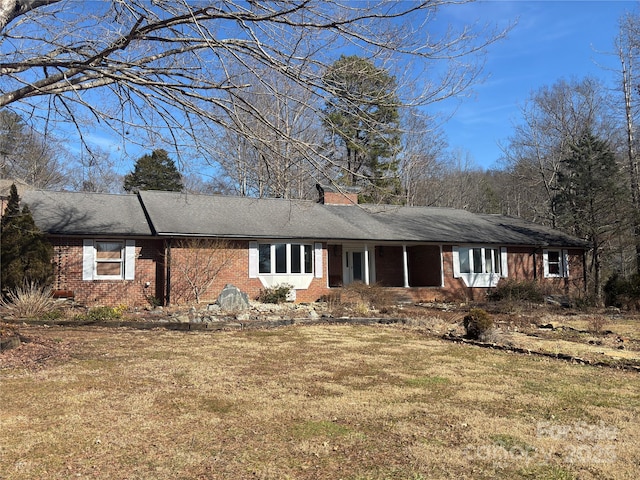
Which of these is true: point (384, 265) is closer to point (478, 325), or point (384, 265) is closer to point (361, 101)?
point (478, 325)

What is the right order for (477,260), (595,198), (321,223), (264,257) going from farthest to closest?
(477,260) < (595,198) < (321,223) < (264,257)

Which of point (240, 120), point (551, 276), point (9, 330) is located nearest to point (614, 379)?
point (240, 120)

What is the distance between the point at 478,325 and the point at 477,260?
14.5 meters

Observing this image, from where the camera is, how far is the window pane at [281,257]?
20203mm

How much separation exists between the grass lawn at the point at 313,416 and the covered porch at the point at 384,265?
14717mm

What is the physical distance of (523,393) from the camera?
598 cm

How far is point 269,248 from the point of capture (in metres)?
20.1

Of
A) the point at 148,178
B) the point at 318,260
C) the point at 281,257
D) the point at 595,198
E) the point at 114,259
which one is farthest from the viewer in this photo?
the point at 148,178

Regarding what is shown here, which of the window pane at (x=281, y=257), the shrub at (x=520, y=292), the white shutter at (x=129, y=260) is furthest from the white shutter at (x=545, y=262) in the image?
the white shutter at (x=129, y=260)

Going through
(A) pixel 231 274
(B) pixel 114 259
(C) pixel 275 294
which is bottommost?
(C) pixel 275 294

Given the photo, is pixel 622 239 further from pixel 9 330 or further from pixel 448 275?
pixel 9 330

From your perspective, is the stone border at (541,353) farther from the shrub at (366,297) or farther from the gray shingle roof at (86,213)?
the gray shingle roof at (86,213)

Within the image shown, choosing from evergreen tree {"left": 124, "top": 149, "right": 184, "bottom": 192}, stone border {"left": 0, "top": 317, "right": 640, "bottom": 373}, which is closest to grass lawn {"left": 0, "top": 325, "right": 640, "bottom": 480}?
stone border {"left": 0, "top": 317, "right": 640, "bottom": 373}

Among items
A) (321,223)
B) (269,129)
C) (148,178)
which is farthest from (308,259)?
(148,178)
